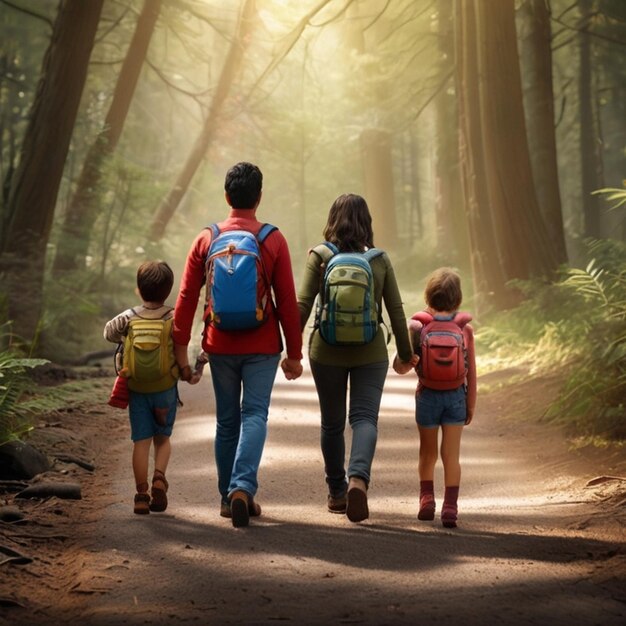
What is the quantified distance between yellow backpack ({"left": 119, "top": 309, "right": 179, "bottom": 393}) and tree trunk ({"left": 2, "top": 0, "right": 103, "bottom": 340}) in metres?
7.65

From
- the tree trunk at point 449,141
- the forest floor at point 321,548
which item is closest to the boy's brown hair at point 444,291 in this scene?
the forest floor at point 321,548

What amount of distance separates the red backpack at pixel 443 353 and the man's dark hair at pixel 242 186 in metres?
1.31

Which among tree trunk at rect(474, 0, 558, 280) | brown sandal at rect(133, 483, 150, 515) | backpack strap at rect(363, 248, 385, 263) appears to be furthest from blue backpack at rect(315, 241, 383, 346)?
tree trunk at rect(474, 0, 558, 280)

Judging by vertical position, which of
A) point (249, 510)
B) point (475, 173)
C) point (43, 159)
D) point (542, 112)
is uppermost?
point (542, 112)

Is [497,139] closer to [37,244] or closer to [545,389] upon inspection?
[545,389]

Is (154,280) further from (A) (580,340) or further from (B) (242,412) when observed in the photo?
(A) (580,340)

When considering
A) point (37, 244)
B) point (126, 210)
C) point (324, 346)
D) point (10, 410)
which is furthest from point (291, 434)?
point (126, 210)

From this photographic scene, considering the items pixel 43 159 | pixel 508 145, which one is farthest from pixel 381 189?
pixel 43 159

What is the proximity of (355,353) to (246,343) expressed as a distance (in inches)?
27.2

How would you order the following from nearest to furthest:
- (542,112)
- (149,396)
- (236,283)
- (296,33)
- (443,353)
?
(236,283)
(443,353)
(149,396)
(296,33)
(542,112)

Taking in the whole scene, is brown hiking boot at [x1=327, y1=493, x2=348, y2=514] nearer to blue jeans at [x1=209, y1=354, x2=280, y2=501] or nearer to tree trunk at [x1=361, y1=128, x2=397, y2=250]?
blue jeans at [x1=209, y1=354, x2=280, y2=501]

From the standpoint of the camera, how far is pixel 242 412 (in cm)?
639

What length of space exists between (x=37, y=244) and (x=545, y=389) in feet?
23.4

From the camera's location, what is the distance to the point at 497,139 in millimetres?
16656
